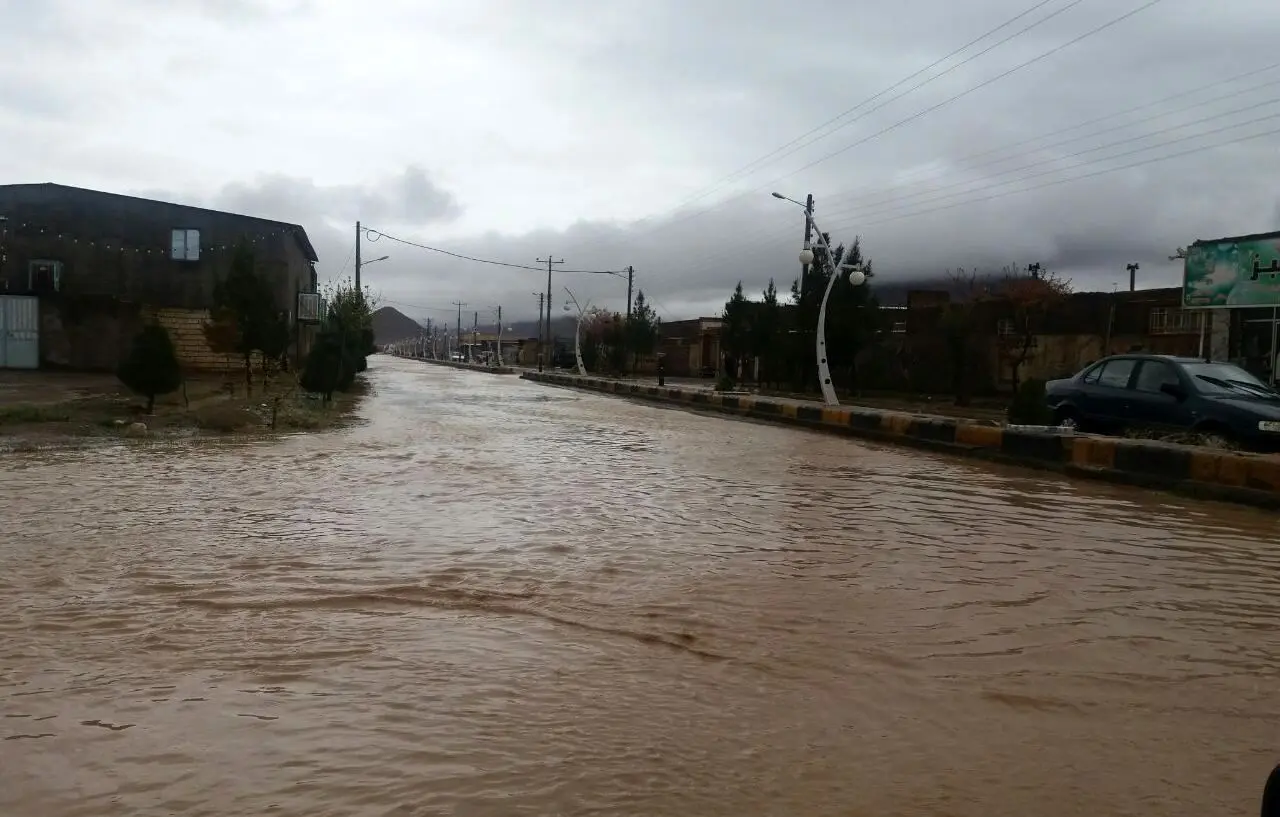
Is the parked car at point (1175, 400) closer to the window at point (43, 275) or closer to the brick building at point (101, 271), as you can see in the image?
the brick building at point (101, 271)

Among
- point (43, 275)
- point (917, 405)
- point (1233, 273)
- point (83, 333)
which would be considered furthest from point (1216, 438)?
point (43, 275)

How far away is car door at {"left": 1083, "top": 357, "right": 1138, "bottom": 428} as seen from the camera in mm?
12328

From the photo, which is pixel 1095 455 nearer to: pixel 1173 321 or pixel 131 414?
pixel 131 414

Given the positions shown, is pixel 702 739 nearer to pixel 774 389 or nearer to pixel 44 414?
pixel 44 414

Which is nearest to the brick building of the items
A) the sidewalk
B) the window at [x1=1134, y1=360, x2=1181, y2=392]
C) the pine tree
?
the pine tree

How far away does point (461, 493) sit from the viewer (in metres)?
7.98

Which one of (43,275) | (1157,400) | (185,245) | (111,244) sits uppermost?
(185,245)

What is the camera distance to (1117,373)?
1266cm

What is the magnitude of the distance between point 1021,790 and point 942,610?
1916 mm

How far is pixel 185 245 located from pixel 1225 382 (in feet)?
113

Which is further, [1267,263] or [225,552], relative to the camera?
[1267,263]

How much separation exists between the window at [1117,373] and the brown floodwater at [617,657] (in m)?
4.83

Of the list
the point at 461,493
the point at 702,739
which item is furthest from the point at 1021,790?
the point at 461,493

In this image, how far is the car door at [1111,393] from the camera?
1233cm
